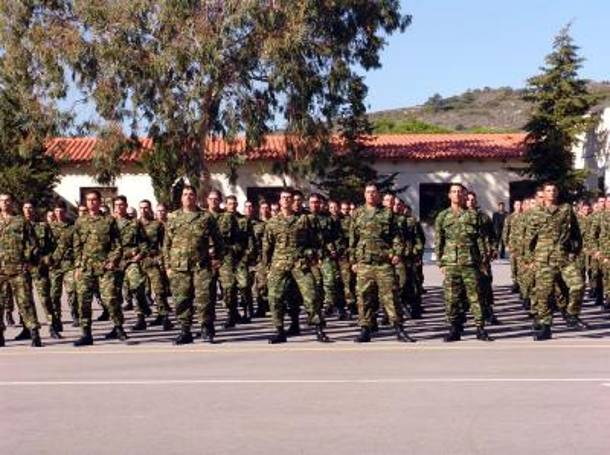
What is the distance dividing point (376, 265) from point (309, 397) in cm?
417

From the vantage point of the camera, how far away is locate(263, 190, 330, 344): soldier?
40.0ft

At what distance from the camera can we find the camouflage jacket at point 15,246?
1211cm

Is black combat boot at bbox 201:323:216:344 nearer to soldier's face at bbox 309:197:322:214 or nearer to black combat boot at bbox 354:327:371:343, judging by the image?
black combat boot at bbox 354:327:371:343

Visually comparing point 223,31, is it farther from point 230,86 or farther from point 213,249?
point 213,249

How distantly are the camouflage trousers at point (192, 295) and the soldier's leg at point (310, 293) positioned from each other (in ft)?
3.49

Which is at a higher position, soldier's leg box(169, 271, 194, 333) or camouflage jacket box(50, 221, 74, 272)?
camouflage jacket box(50, 221, 74, 272)

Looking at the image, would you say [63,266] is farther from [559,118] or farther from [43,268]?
[559,118]

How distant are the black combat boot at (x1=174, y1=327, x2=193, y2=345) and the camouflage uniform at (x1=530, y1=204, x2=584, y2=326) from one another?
414 cm

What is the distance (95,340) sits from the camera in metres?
12.6

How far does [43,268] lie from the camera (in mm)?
12719

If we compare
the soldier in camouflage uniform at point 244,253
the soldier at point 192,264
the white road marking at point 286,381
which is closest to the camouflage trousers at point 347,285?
the soldier in camouflage uniform at point 244,253

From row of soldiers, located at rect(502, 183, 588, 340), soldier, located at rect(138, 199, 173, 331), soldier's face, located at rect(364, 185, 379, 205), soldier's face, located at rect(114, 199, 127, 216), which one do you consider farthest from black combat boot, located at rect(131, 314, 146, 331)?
row of soldiers, located at rect(502, 183, 588, 340)

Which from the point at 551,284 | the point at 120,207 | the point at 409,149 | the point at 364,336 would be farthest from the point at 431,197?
the point at 364,336

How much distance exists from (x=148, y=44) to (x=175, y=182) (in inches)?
216
